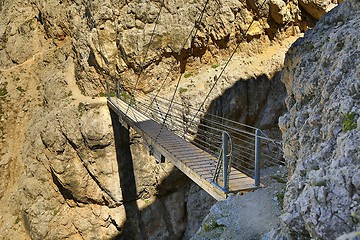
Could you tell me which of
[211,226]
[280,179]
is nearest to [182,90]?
[280,179]

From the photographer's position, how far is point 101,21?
1138cm

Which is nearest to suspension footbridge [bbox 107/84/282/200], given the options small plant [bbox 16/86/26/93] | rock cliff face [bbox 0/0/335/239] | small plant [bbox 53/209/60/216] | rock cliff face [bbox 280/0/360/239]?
rock cliff face [bbox 280/0/360/239]

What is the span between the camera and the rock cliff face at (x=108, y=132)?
11.0m

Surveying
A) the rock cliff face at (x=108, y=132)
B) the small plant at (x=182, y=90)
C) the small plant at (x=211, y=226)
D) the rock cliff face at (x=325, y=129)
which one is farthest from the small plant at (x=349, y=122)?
the small plant at (x=182, y=90)

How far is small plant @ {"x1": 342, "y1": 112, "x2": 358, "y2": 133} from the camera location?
186 centimetres

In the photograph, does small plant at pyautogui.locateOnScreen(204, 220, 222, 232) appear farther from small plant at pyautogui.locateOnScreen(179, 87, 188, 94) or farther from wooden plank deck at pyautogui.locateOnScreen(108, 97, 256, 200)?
small plant at pyautogui.locateOnScreen(179, 87, 188, 94)

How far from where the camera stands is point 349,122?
189 cm

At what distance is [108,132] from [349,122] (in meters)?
9.48

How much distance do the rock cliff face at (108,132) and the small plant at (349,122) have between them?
932 centimetres

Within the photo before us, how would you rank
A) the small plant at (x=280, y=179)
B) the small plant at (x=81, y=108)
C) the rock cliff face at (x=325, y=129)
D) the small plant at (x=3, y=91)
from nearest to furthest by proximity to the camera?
1. the rock cliff face at (x=325, y=129)
2. the small plant at (x=280, y=179)
3. the small plant at (x=81, y=108)
4. the small plant at (x=3, y=91)

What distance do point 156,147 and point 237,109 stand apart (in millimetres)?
5634

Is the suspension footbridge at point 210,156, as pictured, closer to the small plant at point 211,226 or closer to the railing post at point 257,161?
the railing post at point 257,161

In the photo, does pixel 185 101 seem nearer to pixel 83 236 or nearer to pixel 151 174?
pixel 151 174

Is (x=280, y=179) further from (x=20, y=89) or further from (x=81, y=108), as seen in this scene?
(x=20, y=89)
